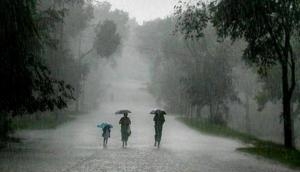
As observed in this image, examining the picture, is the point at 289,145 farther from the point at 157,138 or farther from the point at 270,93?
the point at 270,93

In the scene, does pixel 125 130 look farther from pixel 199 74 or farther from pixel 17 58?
pixel 199 74

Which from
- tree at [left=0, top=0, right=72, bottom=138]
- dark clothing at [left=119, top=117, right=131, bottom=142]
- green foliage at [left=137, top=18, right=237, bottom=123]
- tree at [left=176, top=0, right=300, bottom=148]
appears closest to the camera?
tree at [left=0, top=0, right=72, bottom=138]

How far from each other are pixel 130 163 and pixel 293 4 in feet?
33.3

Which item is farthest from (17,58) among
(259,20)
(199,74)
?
(199,74)

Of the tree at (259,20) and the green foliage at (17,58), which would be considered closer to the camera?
the green foliage at (17,58)

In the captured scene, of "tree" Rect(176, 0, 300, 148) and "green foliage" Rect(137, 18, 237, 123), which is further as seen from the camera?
"green foliage" Rect(137, 18, 237, 123)

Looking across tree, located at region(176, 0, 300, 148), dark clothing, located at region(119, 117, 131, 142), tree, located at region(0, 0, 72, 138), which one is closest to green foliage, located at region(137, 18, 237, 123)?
dark clothing, located at region(119, 117, 131, 142)

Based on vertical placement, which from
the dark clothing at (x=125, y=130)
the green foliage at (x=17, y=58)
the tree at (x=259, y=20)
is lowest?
the dark clothing at (x=125, y=130)

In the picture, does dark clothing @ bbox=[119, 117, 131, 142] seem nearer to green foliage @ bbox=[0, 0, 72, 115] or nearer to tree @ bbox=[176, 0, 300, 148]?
green foliage @ bbox=[0, 0, 72, 115]

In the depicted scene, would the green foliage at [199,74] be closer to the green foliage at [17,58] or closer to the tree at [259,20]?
the tree at [259,20]

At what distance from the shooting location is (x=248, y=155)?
23.0 metres

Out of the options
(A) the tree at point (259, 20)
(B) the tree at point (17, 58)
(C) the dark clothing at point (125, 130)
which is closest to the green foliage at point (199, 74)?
(C) the dark clothing at point (125, 130)

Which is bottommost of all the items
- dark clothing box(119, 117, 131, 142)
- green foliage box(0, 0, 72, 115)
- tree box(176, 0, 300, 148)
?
dark clothing box(119, 117, 131, 142)

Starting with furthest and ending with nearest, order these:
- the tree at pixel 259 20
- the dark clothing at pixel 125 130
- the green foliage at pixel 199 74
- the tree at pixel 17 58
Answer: the green foliage at pixel 199 74
the dark clothing at pixel 125 130
the tree at pixel 259 20
the tree at pixel 17 58
